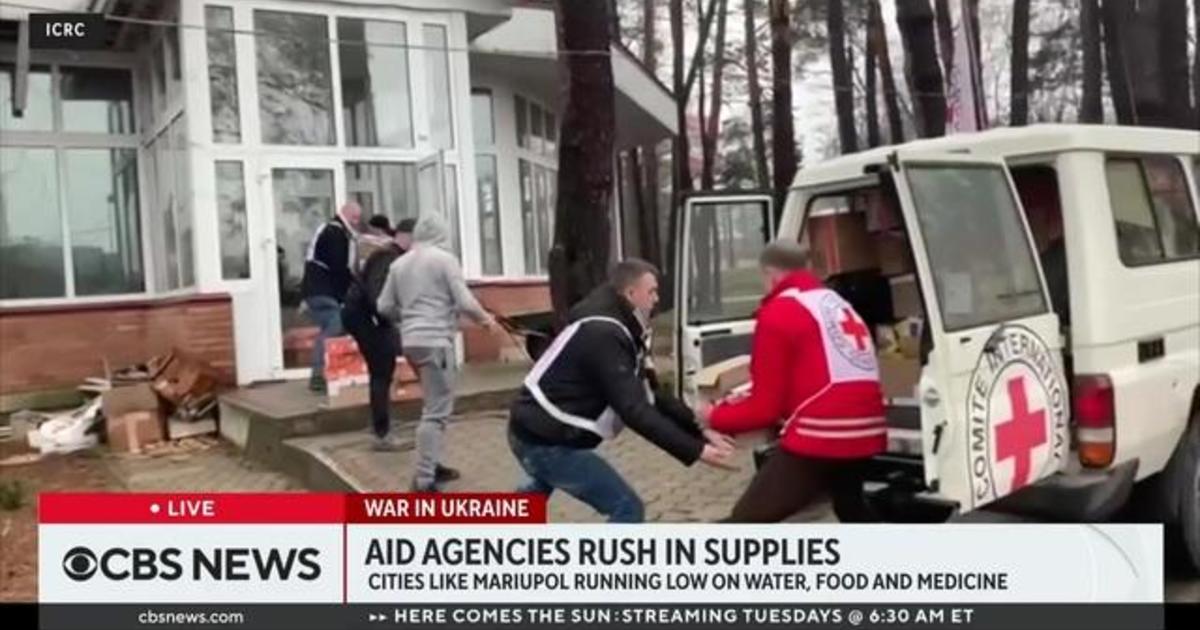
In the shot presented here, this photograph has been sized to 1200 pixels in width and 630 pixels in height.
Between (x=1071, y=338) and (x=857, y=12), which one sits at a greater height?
(x=857, y=12)

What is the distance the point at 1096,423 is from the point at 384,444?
7.02 feet

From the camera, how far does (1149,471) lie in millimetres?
2602

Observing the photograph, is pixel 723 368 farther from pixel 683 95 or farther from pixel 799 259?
pixel 683 95

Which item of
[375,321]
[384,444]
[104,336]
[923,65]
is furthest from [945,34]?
[104,336]

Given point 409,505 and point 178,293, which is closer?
point 409,505

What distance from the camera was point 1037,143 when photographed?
2.59 meters

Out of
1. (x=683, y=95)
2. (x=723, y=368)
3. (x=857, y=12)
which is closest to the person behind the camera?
(x=723, y=368)

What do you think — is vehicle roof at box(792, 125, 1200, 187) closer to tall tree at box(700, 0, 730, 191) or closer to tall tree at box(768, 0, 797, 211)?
tall tree at box(768, 0, 797, 211)

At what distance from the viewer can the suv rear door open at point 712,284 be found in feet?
10.3

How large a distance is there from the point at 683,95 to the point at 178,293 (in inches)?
111

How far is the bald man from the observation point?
4.49 meters

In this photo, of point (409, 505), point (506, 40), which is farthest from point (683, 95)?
point (409, 505)

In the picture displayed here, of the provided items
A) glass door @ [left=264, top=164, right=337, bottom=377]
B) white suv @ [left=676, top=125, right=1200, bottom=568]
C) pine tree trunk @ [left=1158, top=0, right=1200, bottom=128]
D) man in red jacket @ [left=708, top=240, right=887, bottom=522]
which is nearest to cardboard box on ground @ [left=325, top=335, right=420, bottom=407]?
glass door @ [left=264, top=164, right=337, bottom=377]
